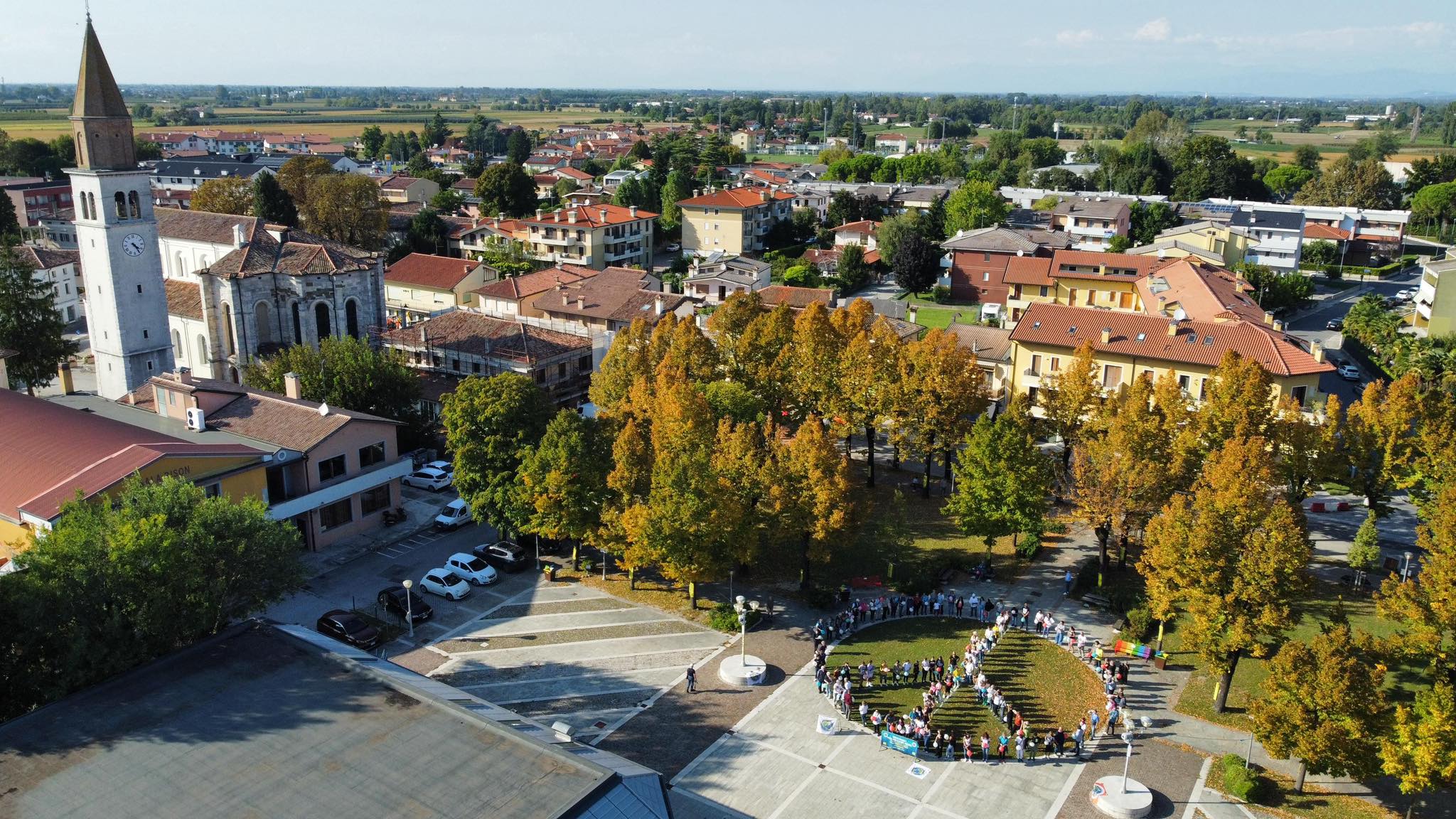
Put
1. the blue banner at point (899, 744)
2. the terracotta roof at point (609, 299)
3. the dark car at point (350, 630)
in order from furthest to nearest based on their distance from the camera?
1. the terracotta roof at point (609, 299)
2. the dark car at point (350, 630)
3. the blue banner at point (899, 744)

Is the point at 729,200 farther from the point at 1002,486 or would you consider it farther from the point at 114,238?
the point at 1002,486

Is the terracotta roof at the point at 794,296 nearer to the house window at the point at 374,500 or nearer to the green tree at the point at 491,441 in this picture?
the green tree at the point at 491,441

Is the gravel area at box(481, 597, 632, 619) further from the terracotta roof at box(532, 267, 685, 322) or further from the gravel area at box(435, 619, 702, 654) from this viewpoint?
the terracotta roof at box(532, 267, 685, 322)

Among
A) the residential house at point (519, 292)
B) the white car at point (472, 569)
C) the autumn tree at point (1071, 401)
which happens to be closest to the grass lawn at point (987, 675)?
the autumn tree at point (1071, 401)

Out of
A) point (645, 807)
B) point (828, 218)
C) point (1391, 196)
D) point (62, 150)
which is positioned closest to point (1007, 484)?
point (645, 807)

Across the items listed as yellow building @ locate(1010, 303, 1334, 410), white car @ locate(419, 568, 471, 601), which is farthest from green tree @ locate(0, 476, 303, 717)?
yellow building @ locate(1010, 303, 1334, 410)

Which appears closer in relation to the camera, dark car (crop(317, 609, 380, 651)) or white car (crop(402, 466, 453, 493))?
dark car (crop(317, 609, 380, 651))

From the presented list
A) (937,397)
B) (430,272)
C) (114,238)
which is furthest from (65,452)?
(430,272)
